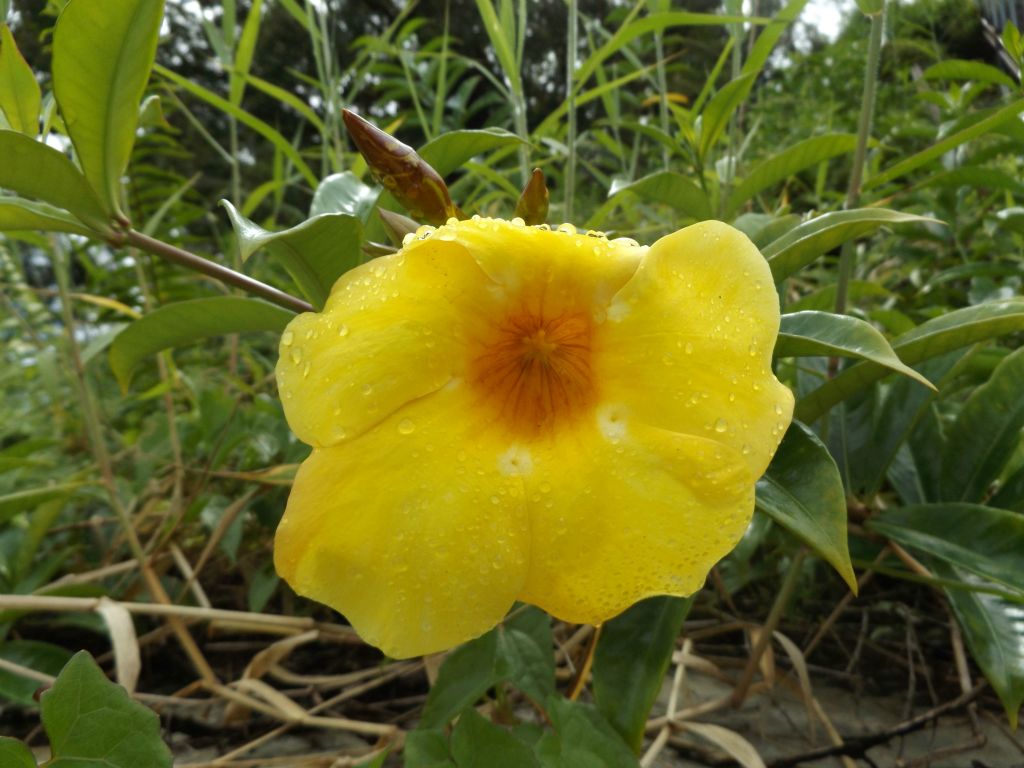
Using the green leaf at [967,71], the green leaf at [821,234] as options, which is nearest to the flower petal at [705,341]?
the green leaf at [821,234]

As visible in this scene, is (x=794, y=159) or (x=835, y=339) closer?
(x=835, y=339)

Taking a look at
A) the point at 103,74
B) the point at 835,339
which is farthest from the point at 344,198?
the point at 835,339

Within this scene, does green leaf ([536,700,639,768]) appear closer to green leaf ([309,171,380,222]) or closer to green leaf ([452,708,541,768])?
green leaf ([452,708,541,768])

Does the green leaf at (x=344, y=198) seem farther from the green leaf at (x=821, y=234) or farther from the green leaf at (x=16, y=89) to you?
the green leaf at (x=821, y=234)

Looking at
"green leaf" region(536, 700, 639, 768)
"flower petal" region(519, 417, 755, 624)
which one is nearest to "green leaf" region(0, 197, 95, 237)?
"flower petal" region(519, 417, 755, 624)

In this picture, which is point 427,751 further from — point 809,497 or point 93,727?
point 809,497

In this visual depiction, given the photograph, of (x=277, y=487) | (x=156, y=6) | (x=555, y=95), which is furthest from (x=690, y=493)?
(x=555, y=95)
